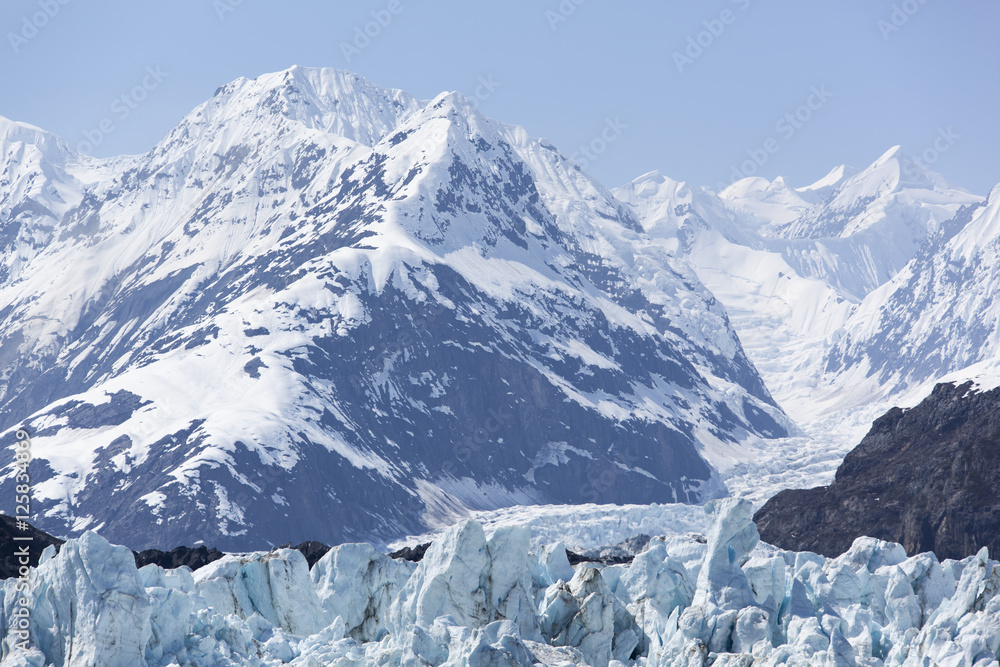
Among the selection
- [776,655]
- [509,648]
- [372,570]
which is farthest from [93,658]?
[776,655]

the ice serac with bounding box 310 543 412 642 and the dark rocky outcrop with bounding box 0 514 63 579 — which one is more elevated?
the dark rocky outcrop with bounding box 0 514 63 579

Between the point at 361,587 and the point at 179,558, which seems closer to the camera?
the point at 361,587

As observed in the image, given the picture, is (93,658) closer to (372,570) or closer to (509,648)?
(509,648)

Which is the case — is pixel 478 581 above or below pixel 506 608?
above

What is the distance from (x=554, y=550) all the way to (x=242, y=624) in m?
29.9

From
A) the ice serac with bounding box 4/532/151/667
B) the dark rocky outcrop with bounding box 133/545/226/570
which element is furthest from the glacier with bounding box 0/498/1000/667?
the dark rocky outcrop with bounding box 133/545/226/570

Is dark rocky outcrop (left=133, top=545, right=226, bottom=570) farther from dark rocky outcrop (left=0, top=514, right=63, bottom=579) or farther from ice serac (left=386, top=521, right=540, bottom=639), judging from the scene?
ice serac (left=386, top=521, right=540, bottom=639)

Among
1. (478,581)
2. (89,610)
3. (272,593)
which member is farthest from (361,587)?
(89,610)

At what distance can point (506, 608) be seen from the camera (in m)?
88.1

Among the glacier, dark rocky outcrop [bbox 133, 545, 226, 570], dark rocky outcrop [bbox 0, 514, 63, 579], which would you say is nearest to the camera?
the glacier

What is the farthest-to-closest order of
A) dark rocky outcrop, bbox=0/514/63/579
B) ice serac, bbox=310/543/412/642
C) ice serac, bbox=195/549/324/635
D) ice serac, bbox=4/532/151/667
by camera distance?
1. dark rocky outcrop, bbox=0/514/63/579
2. ice serac, bbox=195/549/324/635
3. ice serac, bbox=310/543/412/642
4. ice serac, bbox=4/532/151/667

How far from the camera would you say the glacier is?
75.4 metres

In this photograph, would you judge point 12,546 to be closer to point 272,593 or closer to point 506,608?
point 272,593

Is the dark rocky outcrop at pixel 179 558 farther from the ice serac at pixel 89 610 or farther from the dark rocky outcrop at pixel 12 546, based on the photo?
the ice serac at pixel 89 610
